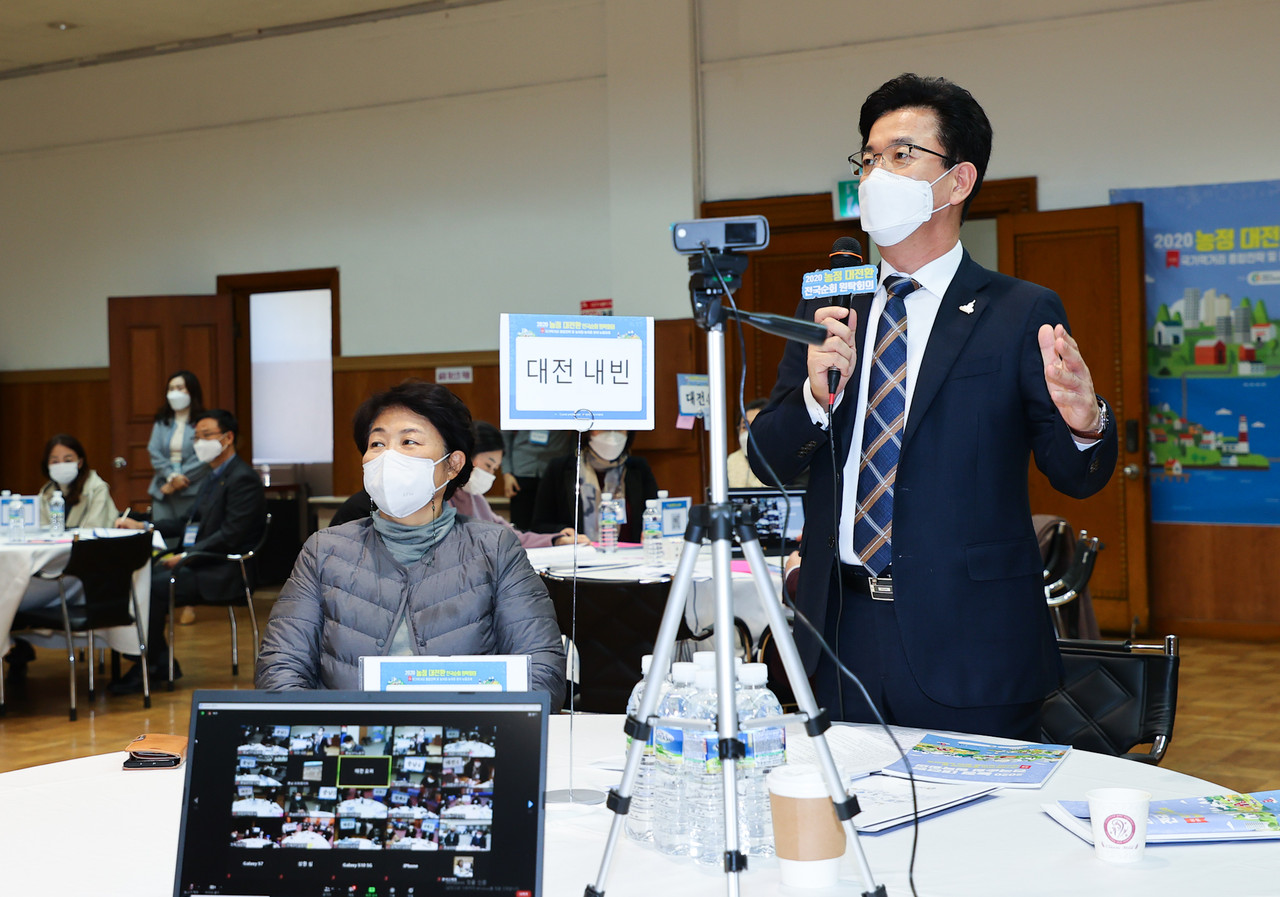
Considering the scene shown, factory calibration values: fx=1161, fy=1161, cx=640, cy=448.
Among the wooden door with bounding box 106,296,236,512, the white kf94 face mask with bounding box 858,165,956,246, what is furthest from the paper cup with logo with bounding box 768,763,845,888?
the wooden door with bounding box 106,296,236,512

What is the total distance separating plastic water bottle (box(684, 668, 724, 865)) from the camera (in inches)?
54.1

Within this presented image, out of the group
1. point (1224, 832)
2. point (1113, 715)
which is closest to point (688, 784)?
point (1224, 832)

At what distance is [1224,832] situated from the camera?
1.45 m

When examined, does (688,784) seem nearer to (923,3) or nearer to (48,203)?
(923,3)

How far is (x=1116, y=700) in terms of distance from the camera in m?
2.41

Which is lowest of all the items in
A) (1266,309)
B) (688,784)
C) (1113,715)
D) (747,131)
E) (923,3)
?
(1113,715)

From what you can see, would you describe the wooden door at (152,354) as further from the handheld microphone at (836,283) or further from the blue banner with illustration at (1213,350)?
the handheld microphone at (836,283)

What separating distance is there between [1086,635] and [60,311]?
9.41 metres

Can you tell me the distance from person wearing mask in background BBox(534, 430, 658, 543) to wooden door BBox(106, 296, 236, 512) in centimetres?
520

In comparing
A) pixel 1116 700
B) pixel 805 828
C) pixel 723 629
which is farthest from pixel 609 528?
pixel 723 629

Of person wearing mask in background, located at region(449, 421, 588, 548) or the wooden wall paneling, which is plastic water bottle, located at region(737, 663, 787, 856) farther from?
the wooden wall paneling

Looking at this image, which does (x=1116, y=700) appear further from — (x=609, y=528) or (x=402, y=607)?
(x=609, y=528)

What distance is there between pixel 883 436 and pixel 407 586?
101 centimetres

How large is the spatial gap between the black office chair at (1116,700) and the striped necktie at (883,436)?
66 centimetres
